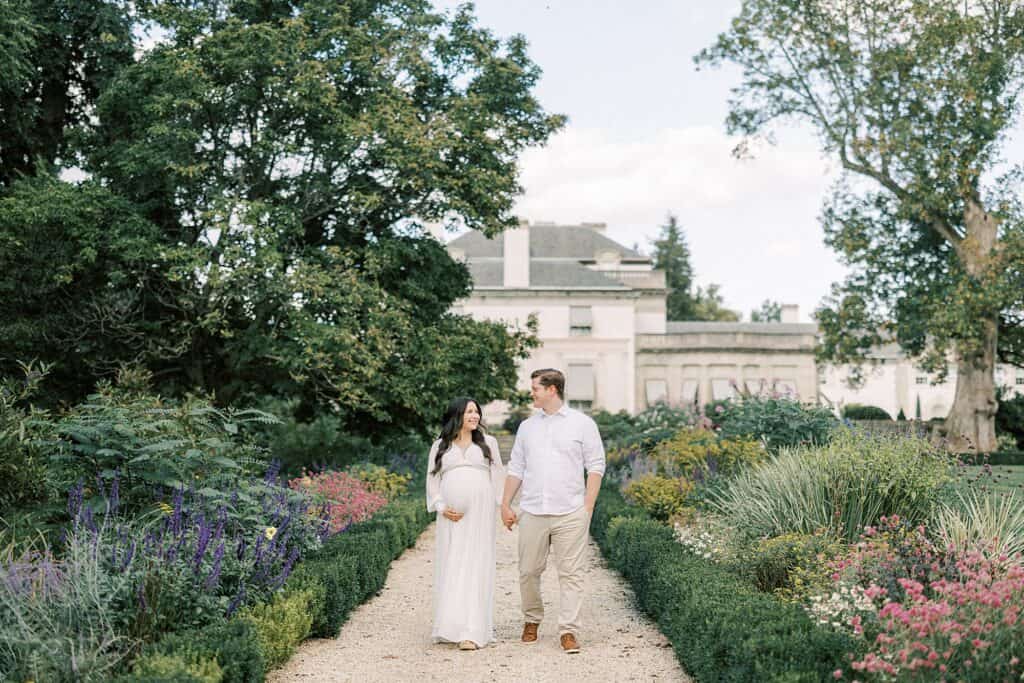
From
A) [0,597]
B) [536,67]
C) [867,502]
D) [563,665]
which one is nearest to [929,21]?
[536,67]

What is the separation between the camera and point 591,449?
691 cm

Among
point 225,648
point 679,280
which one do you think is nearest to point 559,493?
point 225,648

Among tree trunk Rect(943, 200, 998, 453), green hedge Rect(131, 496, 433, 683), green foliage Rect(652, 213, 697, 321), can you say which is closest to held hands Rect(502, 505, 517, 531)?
green hedge Rect(131, 496, 433, 683)

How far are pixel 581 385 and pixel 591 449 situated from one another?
35866mm

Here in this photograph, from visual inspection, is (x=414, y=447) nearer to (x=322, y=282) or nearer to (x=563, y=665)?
(x=322, y=282)

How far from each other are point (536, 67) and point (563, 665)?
587 inches

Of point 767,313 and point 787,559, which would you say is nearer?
point 787,559

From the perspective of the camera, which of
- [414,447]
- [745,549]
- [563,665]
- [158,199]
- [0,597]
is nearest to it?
[0,597]

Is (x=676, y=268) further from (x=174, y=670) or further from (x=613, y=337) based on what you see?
(x=174, y=670)

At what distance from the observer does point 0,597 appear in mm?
5242

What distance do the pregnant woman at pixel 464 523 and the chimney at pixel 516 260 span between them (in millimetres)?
35379

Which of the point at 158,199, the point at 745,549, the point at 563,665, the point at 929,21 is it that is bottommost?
the point at 563,665

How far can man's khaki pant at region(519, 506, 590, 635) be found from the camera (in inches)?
267

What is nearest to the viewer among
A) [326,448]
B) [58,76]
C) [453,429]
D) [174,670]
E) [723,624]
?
[174,670]
